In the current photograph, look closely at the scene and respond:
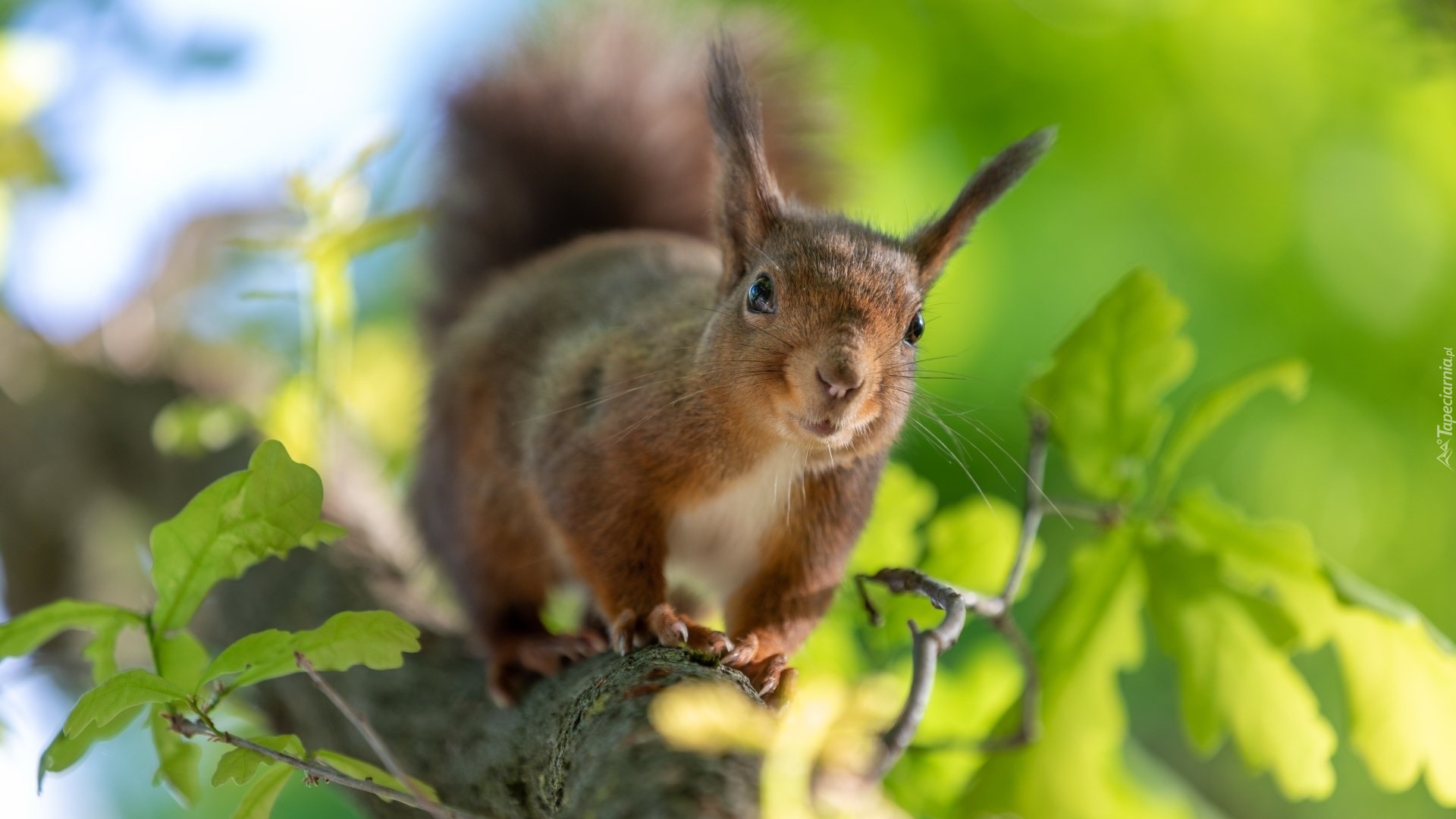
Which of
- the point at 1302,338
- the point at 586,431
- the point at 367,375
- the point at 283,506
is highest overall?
the point at 283,506

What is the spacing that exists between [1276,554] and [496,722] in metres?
1.07

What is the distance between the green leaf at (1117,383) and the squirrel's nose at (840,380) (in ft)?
0.82

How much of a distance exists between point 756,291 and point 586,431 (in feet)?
1.29

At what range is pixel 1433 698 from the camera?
1.48 meters

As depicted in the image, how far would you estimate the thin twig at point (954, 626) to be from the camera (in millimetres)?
956

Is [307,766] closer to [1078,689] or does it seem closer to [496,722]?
[496,722]

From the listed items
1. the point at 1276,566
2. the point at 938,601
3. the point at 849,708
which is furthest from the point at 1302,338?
the point at 849,708

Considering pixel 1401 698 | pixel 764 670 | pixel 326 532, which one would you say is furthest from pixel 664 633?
pixel 1401 698

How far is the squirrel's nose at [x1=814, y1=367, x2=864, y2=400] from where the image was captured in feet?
4.91

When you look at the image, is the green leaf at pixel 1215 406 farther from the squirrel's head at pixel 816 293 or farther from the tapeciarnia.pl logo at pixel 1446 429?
the tapeciarnia.pl logo at pixel 1446 429

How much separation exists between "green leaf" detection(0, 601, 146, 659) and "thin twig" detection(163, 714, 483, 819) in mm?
153

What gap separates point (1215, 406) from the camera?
5.08 feet

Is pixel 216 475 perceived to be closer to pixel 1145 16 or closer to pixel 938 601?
pixel 938 601

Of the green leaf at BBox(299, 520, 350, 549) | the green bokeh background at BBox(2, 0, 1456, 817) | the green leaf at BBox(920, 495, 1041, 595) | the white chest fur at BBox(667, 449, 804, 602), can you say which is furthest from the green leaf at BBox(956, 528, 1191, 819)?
the green bokeh background at BBox(2, 0, 1456, 817)
